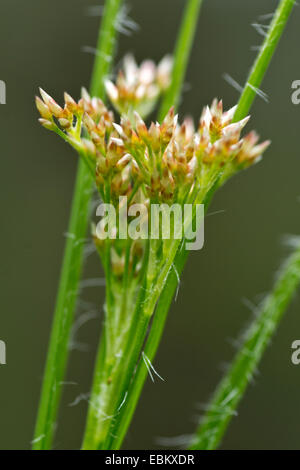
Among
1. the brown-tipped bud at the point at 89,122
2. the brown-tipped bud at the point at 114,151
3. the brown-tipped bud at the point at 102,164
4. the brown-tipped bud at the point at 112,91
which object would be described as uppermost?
the brown-tipped bud at the point at 112,91

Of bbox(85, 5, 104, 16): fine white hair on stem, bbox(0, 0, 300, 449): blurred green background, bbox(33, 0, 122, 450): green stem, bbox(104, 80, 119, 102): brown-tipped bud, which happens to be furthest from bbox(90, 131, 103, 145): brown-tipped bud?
bbox(0, 0, 300, 449): blurred green background

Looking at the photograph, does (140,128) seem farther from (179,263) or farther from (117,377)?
(117,377)

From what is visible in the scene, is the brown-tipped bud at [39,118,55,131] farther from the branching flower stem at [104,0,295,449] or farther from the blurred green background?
the blurred green background

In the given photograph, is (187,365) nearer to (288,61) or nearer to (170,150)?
(288,61)

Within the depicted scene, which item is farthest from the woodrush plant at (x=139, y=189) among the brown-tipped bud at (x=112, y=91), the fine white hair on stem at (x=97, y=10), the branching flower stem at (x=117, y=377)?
the fine white hair on stem at (x=97, y=10)

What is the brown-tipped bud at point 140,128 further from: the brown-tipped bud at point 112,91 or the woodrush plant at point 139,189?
the brown-tipped bud at point 112,91

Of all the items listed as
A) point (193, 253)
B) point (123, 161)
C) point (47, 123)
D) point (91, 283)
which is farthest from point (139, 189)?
point (193, 253)

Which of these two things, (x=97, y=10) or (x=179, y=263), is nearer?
(x=179, y=263)
